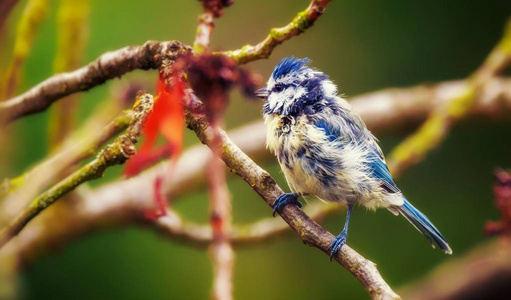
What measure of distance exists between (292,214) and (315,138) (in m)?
0.41

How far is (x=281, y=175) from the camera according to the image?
2516mm

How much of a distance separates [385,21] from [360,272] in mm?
2250

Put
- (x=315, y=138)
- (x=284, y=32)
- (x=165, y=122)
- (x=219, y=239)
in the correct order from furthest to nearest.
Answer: (x=315, y=138) → (x=219, y=239) → (x=284, y=32) → (x=165, y=122)

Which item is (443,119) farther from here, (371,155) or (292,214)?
(292,214)

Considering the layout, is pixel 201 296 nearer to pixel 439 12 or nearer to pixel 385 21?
pixel 385 21

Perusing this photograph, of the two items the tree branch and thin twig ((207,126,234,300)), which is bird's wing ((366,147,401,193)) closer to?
thin twig ((207,126,234,300))

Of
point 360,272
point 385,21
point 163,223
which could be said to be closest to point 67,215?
point 163,223

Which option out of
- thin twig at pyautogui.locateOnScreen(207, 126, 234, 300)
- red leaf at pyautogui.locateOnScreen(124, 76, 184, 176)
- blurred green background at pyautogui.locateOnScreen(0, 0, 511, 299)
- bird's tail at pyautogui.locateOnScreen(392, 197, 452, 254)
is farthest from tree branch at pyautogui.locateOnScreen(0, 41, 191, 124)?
blurred green background at pyautogui.locateOnScreen(0, 0, 511, 299)

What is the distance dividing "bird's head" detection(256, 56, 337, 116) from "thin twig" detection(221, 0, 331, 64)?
17.0 inches

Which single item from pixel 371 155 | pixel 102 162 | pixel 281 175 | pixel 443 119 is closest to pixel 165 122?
pixel 102 162

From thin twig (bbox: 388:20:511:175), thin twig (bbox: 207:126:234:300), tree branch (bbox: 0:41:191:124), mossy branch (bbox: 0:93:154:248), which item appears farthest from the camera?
thin twig (bbox: 388:20:511:175)

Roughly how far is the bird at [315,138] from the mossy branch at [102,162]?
1.83 ft

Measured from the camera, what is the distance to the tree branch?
82 centimetres

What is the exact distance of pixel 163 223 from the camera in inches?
50.9
